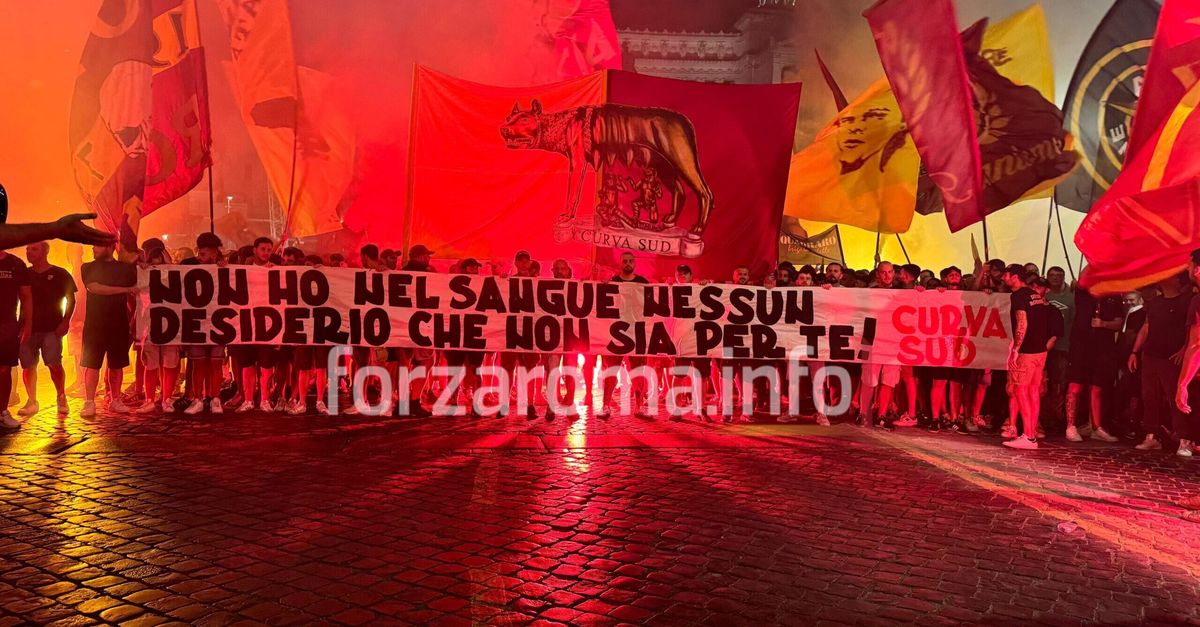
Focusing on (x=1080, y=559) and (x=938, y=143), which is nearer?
(x=1080, y=559)

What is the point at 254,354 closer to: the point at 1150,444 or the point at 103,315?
the point at 103,315

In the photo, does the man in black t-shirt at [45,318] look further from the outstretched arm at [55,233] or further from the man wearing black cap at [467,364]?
the outstretched arm at [55,233]

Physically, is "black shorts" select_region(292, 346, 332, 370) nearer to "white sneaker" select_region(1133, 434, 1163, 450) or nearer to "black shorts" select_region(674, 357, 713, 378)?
"black shorts" select_region(674, 357, 713, 378)

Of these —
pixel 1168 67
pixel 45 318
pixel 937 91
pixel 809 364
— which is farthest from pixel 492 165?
pixel 1168 67

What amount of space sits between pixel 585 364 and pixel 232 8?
8.28 meters

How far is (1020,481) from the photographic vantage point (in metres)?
6.59

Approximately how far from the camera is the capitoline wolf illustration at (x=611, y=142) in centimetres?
1220

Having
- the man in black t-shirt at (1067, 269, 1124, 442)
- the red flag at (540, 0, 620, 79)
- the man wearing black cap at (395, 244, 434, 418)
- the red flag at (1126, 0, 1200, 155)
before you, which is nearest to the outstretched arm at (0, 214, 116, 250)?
the man wearing black cap at (395, 244, 434, 418)

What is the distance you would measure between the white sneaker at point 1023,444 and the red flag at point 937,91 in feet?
10.6

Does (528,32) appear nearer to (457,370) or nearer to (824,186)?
(824,186)

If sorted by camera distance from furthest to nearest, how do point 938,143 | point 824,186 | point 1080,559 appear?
1. point 824,186
2. point 938,143
3. point 1080,559

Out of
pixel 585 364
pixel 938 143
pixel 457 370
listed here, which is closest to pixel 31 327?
pixel 457 370

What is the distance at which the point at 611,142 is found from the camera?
12312mm

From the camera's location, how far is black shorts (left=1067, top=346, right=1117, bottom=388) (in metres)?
8.84
